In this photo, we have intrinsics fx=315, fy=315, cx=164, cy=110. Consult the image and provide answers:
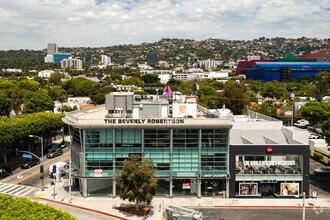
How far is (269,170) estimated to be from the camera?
46344 millimetres

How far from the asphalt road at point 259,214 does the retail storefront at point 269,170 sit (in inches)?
177

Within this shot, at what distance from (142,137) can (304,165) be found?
2382cm

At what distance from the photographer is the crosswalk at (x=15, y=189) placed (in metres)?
47.6

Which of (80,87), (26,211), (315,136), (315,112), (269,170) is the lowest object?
(315,136)

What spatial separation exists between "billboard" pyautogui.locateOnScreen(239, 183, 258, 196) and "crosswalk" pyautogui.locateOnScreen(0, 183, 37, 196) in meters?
32.2

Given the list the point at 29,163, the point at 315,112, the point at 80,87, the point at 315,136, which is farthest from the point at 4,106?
the point at 80,87

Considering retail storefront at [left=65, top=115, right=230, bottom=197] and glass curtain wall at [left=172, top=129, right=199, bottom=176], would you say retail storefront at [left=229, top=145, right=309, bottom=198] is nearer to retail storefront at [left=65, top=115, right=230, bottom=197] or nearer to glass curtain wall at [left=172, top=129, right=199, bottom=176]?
retail storefront at [left=65, top=115, right=230, bottom=197]

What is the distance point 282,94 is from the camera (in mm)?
159000

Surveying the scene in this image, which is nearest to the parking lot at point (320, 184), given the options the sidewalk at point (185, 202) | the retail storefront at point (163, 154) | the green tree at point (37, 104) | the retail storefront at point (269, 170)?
the sidewalk at point (185, 202)

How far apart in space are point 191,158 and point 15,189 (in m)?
28.1

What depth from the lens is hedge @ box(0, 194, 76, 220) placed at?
90.6ft

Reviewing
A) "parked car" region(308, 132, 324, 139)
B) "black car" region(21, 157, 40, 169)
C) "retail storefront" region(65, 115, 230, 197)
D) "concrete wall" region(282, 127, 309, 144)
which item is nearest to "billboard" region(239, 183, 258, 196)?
"retail storefront" region(65, 115, 230, 197)

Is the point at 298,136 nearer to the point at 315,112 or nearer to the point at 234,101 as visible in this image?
the point at 315,112

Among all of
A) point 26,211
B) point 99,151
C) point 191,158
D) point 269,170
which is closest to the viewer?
point 26,211
